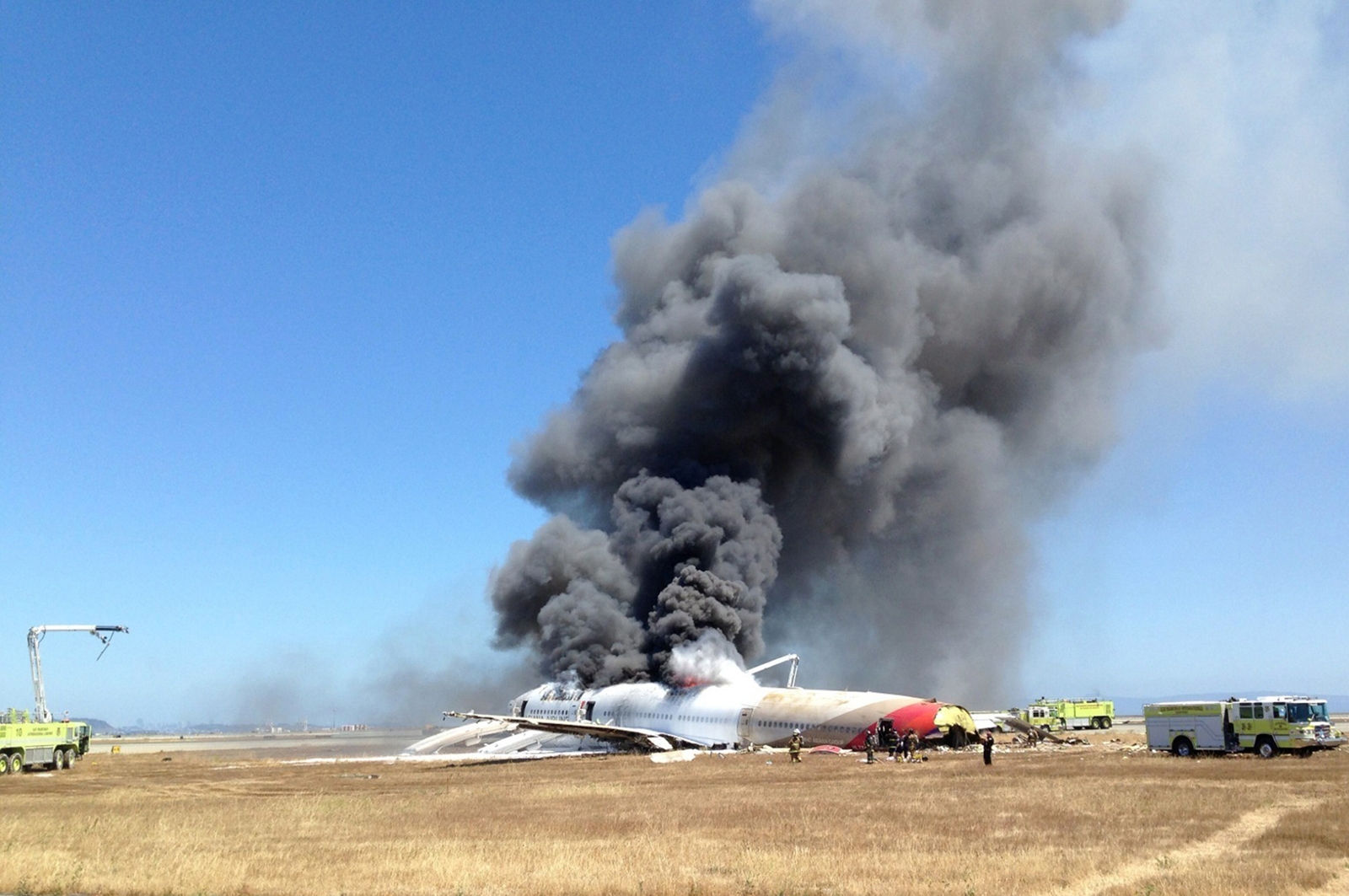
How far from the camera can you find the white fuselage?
135 feet

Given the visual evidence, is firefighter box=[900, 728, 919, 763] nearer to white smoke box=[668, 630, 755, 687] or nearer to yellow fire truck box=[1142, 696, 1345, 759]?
yellow fire truck box=[1142, 696, 1345, 759]

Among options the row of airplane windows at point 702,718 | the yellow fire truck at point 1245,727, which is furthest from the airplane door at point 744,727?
the yellow fire truck at point 1245,727

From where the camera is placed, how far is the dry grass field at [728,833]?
1553cm

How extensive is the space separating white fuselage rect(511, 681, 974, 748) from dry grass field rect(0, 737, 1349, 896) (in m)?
6.07

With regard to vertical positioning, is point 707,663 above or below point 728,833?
above

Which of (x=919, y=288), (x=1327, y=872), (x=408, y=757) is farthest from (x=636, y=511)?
(x=1327, y=872)

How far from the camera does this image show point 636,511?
57312mm

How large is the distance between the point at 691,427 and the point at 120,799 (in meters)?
33.4

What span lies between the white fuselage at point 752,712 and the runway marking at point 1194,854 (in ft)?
64.1

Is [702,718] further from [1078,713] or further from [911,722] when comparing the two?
[1078,713]

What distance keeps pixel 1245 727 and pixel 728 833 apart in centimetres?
2332

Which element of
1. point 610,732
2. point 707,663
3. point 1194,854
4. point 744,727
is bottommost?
point 1194,854

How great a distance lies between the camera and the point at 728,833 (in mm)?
20359

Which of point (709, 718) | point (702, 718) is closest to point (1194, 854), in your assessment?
point (709, 718)
